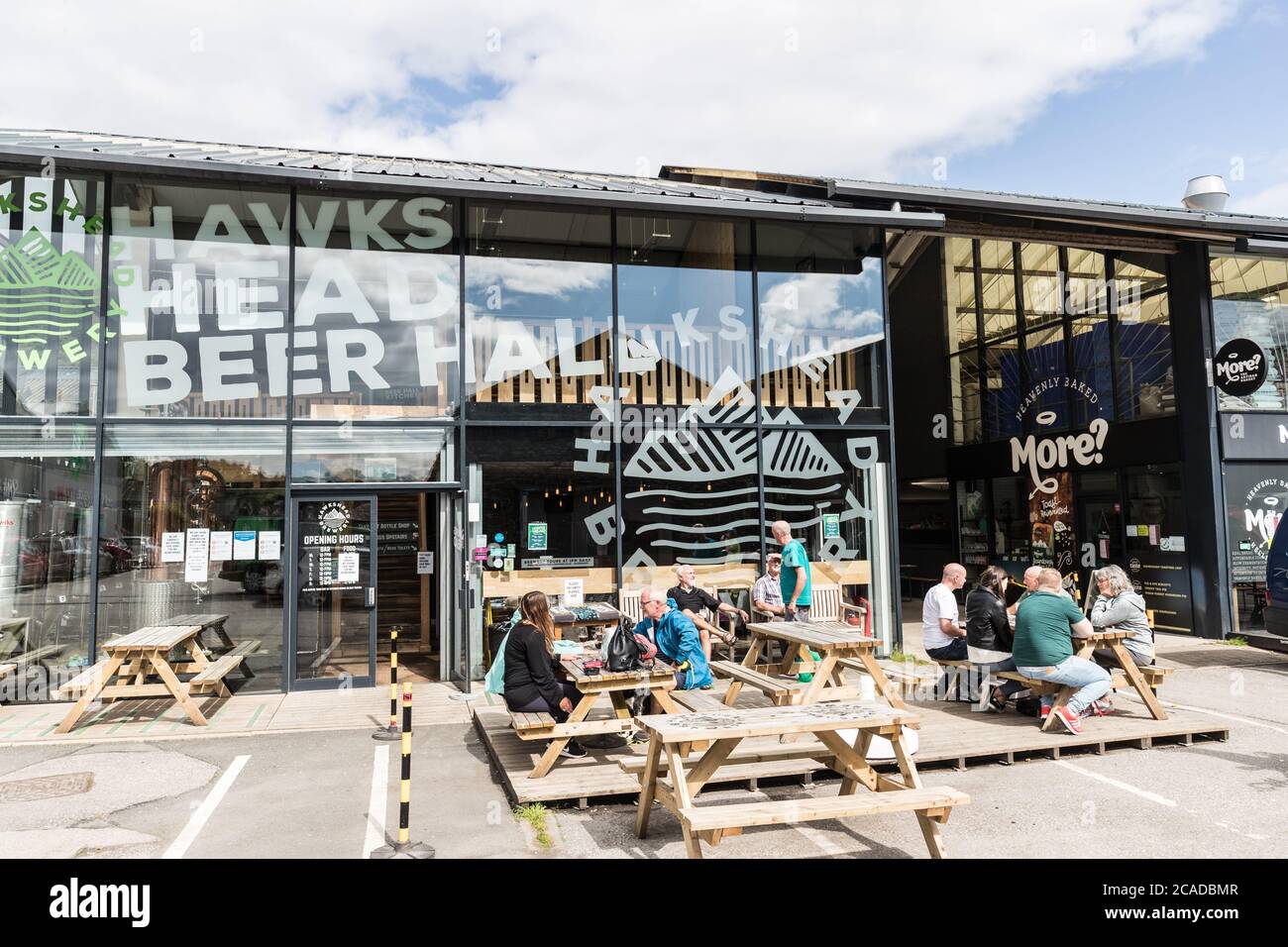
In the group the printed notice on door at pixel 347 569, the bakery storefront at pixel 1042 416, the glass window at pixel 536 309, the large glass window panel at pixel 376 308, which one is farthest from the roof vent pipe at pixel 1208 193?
the printed notice on door at pixel 347 569

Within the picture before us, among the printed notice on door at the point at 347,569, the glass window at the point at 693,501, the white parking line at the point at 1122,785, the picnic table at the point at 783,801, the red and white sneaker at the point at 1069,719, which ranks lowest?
the white parking line at the point at 1122,785

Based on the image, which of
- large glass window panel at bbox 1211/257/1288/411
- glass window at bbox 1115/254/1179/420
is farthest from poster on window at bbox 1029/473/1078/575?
large glass window panel at bbox 1211/257/1288/411

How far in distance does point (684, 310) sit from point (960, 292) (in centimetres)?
906

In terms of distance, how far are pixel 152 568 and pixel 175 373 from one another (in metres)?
2.26

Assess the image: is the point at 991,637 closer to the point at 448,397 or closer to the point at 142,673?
the point at 448,397

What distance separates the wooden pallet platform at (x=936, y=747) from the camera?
593 centimetres

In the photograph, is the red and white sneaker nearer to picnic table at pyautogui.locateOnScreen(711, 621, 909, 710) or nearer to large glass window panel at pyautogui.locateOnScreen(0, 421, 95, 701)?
picnic table at pyautogui.locateOnScreen(711, 621, 909, 710)

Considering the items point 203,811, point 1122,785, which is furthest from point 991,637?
point 203,811

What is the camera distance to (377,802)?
591 cm

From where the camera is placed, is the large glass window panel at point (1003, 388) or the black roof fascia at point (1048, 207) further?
the large glass window panel at point (1003, 388)

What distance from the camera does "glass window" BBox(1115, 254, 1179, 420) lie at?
1398cm

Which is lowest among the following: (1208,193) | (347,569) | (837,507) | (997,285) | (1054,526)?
(347,569)

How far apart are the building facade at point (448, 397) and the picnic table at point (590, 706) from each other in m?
3.50

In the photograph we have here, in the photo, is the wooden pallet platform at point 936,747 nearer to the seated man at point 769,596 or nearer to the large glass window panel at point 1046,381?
the seated man at point 769,596
